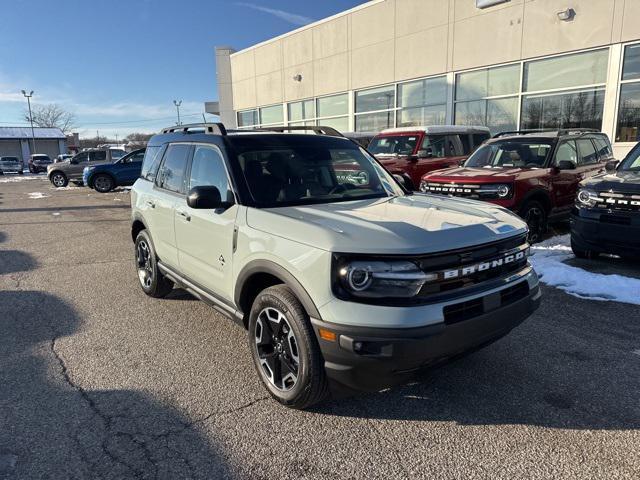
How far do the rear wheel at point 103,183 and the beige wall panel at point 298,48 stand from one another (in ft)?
36.2

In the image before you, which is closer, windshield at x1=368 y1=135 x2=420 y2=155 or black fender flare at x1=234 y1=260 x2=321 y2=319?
black fender flare at x1=234 y1=260 x2=321 y2=319

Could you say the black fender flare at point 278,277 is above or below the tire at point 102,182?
above

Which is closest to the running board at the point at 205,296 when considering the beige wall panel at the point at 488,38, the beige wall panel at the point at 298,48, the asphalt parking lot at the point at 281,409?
the asphalt parking lot at the point at 281,409

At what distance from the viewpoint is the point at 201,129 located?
462 cm

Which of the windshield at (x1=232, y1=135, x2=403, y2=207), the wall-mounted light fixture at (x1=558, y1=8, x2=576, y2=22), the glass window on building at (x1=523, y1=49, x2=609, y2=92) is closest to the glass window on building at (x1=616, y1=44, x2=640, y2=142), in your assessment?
the glass window on building at (x1=523, y1=49, x2=609, y2=92)

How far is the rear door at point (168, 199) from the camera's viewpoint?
452 centimetres

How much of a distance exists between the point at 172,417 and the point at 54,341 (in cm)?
196

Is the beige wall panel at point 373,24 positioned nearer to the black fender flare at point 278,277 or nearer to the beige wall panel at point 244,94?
the beige wall panel at point 244,94

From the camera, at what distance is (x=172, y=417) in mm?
3027

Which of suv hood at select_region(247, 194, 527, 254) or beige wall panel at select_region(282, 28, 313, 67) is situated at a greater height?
beige wall panel at select_region(282, 28, 313, 67)

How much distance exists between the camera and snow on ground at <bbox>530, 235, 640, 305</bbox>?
202 inches

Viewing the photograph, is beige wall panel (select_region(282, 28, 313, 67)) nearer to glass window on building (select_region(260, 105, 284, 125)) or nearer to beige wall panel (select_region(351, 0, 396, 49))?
glass window on building (select_region(260, 105, 284, 125))

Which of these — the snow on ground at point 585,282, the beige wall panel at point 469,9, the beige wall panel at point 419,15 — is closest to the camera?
the snow on ground at point 585,282

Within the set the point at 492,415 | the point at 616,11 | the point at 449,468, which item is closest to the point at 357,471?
the point at 449,468
